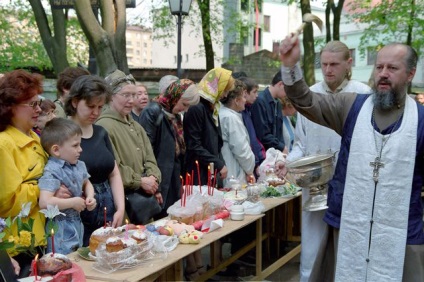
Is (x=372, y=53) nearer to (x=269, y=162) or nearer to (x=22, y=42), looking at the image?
(x=22, y=42)

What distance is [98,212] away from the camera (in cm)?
365

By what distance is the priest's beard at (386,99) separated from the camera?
9.26ft

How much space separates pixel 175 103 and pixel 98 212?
1429mm

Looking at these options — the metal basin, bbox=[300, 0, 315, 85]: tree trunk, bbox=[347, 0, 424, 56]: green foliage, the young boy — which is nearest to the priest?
the metal basin

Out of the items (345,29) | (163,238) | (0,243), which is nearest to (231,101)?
(163,238)

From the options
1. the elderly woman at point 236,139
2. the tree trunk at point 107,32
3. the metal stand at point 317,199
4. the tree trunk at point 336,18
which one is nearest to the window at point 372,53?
the metal stand at point 317,199

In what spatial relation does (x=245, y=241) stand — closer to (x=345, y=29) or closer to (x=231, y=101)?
(x=231, y=101)

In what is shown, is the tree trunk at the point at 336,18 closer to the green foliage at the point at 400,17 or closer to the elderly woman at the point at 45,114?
the green foliage at the point at 400,17

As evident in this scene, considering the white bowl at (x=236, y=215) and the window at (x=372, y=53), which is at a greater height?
the window at (x=372, y=53)

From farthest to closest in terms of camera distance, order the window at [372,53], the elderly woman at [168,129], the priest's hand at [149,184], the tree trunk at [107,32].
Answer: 1. the tree trunk at [107,32]
2. the elderly woman at [168,129]
3. the priest's hand at [149,184]
4. the window at [372,53]

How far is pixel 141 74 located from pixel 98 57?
29.8 ft

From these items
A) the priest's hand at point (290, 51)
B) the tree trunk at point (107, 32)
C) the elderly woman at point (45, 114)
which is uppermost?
the tree trunk at point (107, 32)

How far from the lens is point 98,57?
7938 millimetres

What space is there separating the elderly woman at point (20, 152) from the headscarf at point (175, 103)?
5.76ft
